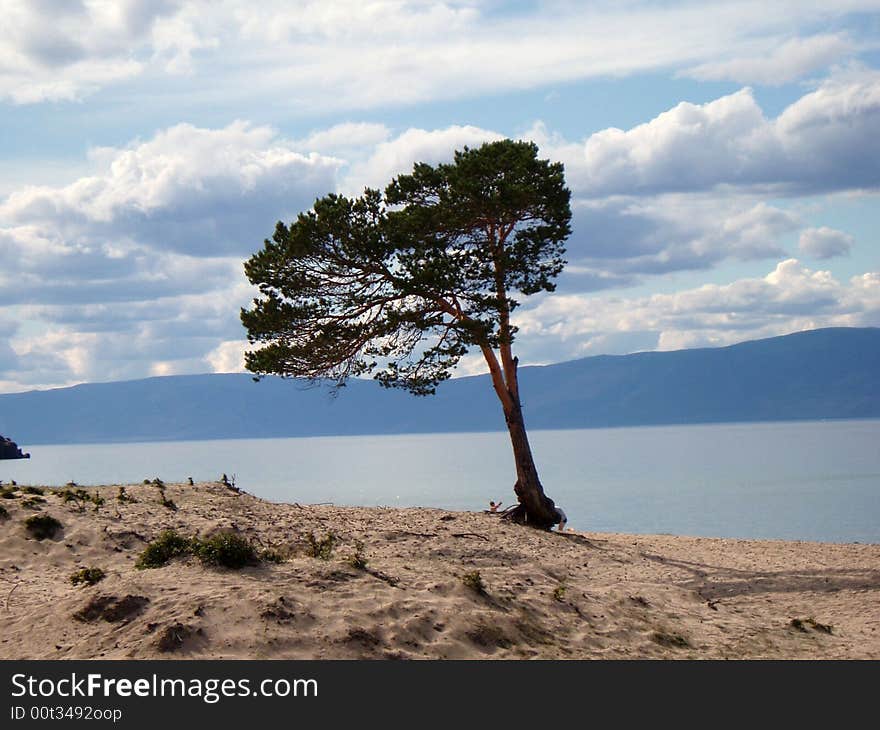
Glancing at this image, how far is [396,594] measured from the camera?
52.1ft

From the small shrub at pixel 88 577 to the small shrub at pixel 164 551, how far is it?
72 cm

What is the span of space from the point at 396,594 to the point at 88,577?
490 centimetres

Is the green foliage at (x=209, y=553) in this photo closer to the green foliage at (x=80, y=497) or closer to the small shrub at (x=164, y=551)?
the small shrub at (x=164, y=551)

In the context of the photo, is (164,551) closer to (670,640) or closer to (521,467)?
(670,640)

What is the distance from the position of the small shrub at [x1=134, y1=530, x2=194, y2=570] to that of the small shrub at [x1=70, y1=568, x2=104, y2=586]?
716 mm

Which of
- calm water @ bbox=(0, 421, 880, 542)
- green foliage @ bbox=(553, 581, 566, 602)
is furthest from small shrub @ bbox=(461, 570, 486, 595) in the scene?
calm water @ bbox=(0, 421, 880, 542)

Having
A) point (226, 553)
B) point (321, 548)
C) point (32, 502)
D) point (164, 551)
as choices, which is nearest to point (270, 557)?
point (226, 553)

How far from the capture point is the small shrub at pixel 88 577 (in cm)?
1603

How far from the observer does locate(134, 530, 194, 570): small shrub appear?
664 inches
